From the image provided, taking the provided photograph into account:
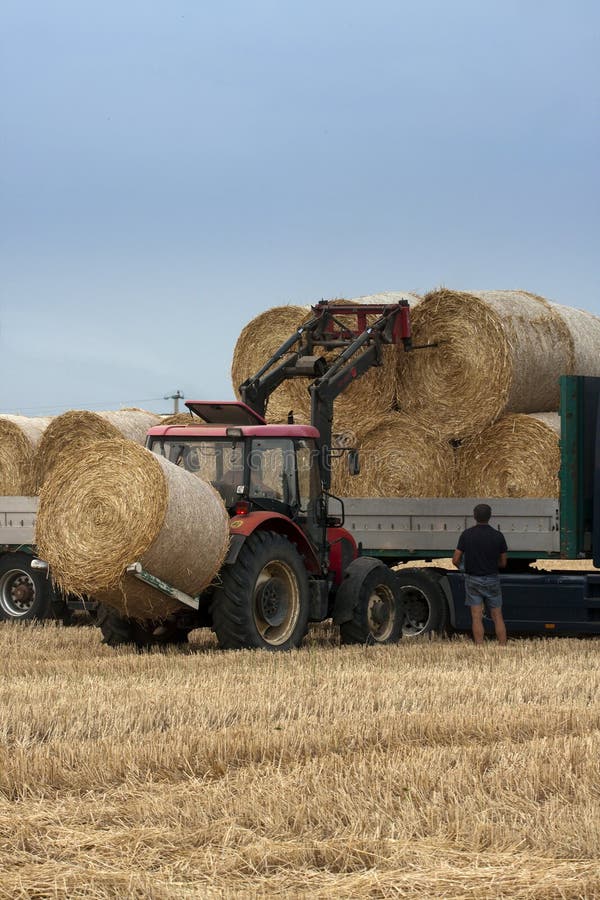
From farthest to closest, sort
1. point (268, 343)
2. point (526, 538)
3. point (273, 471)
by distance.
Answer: point (268, 343) < point (526, 538) < point (273, 471)

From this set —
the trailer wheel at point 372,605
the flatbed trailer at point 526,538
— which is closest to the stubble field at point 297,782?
the trailer wheel at point 372,605

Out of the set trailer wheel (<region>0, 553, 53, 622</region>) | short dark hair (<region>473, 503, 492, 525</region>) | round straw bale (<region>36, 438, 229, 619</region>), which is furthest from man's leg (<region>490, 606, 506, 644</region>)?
trailer wheel (<region>0, 553, 53, 622</region>)

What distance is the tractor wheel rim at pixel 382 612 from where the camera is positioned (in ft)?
43.6

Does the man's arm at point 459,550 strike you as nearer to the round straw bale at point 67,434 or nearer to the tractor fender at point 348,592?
the tractor fender at point 348,592

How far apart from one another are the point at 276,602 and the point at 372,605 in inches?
55.0

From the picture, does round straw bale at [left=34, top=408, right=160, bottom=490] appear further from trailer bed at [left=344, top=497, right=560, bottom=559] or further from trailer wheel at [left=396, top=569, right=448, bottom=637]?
trailer wheel at [left=396, top=569, right=448, bottom=637]

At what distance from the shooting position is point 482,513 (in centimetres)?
1316

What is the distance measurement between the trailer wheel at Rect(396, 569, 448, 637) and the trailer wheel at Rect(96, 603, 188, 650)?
262 centimetres

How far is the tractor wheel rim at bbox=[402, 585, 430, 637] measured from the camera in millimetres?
14438

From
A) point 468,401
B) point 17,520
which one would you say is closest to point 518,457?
point 468,401

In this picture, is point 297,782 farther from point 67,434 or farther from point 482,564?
point 67,434

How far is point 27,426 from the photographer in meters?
17.1

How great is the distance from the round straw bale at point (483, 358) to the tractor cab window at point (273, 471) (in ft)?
7.11

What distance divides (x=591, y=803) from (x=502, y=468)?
7804mm
